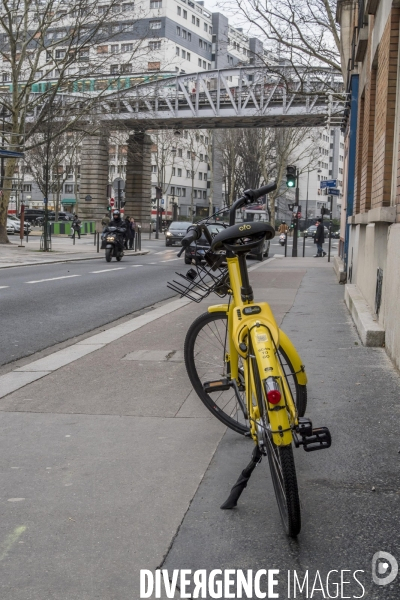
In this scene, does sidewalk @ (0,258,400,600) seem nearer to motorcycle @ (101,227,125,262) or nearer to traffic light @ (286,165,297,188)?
motorcycle @ (101,227,125,262)

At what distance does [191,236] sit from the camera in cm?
428

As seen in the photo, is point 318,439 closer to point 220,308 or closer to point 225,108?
point 220,308

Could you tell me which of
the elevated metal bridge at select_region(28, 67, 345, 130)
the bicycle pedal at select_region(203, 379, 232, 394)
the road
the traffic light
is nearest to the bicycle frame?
the bicycle pedal at select_region(203, 379, 232, 394)

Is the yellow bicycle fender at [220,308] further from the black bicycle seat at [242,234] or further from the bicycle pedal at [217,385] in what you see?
the black bicycle seat at [242,234]

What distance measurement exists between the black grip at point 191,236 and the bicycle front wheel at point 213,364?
1.65ft

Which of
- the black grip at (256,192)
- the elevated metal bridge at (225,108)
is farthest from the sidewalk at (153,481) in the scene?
the elevated metal bridge at (225,108)

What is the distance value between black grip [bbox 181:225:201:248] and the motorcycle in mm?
22738

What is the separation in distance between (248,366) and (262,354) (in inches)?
12.4

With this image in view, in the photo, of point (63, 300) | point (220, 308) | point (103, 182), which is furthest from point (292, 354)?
point (103, 182)

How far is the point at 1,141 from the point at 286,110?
2304 cm

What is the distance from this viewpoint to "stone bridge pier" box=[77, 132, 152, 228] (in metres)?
65.1

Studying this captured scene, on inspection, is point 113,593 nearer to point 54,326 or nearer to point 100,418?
point 100,418

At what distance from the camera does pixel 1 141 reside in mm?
36688

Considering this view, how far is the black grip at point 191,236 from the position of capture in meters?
4.24
